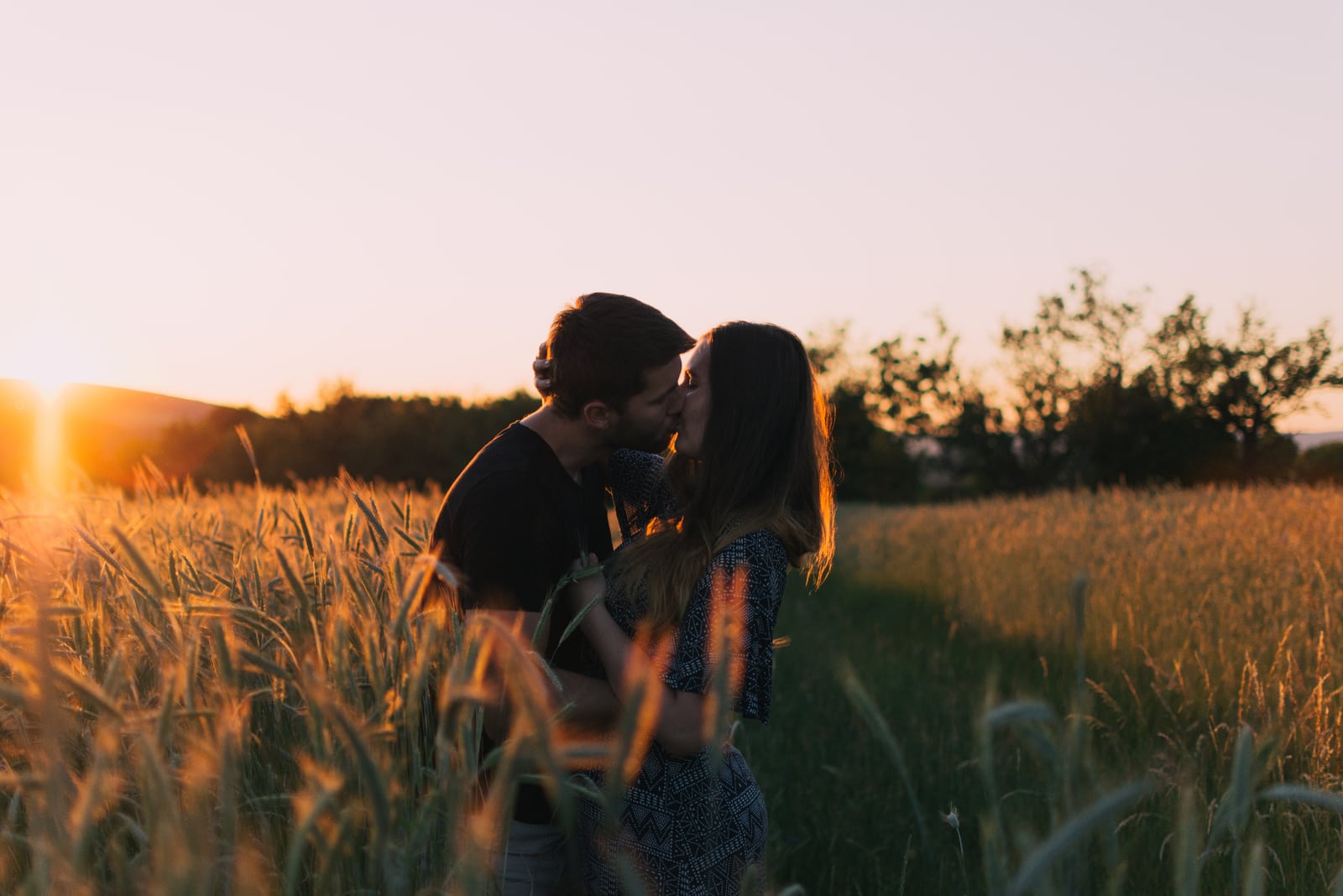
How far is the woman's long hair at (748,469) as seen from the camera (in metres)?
2.44

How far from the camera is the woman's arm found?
2.03 m

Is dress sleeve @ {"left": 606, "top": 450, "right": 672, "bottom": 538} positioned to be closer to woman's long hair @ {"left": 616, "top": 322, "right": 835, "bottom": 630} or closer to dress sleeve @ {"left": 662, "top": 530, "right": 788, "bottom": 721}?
woman's long hair @ {"left": 616, "top": 322, "right": 835, "bottom": 630}

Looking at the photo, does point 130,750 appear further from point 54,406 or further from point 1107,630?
point 1107,630

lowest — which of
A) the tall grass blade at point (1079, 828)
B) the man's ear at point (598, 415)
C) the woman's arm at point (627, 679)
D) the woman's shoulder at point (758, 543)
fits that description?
the woman's arm at point (627, 679)

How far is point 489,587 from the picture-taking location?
87.4 inches

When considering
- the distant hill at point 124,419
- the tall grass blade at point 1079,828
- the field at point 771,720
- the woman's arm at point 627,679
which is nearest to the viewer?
the tall grass blade at point 1079,828

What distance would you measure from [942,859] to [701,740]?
1941 millimetres

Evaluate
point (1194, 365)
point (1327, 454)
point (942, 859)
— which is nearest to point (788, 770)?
point (942, 859)

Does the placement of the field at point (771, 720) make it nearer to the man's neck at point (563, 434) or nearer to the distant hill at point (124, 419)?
the man's neck at point (563, 434)

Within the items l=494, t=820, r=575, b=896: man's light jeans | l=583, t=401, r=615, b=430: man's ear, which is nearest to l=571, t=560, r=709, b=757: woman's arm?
l=494, t=820, r=575, b=896: man's light jeans

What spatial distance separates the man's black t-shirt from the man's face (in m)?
0.22

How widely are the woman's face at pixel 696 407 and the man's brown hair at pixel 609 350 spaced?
8 centimetres

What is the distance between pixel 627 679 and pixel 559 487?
681mm

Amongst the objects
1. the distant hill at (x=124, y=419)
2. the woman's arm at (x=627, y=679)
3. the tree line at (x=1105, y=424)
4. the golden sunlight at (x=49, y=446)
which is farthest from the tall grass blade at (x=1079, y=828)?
the tree line at (x=1105, y=424)
